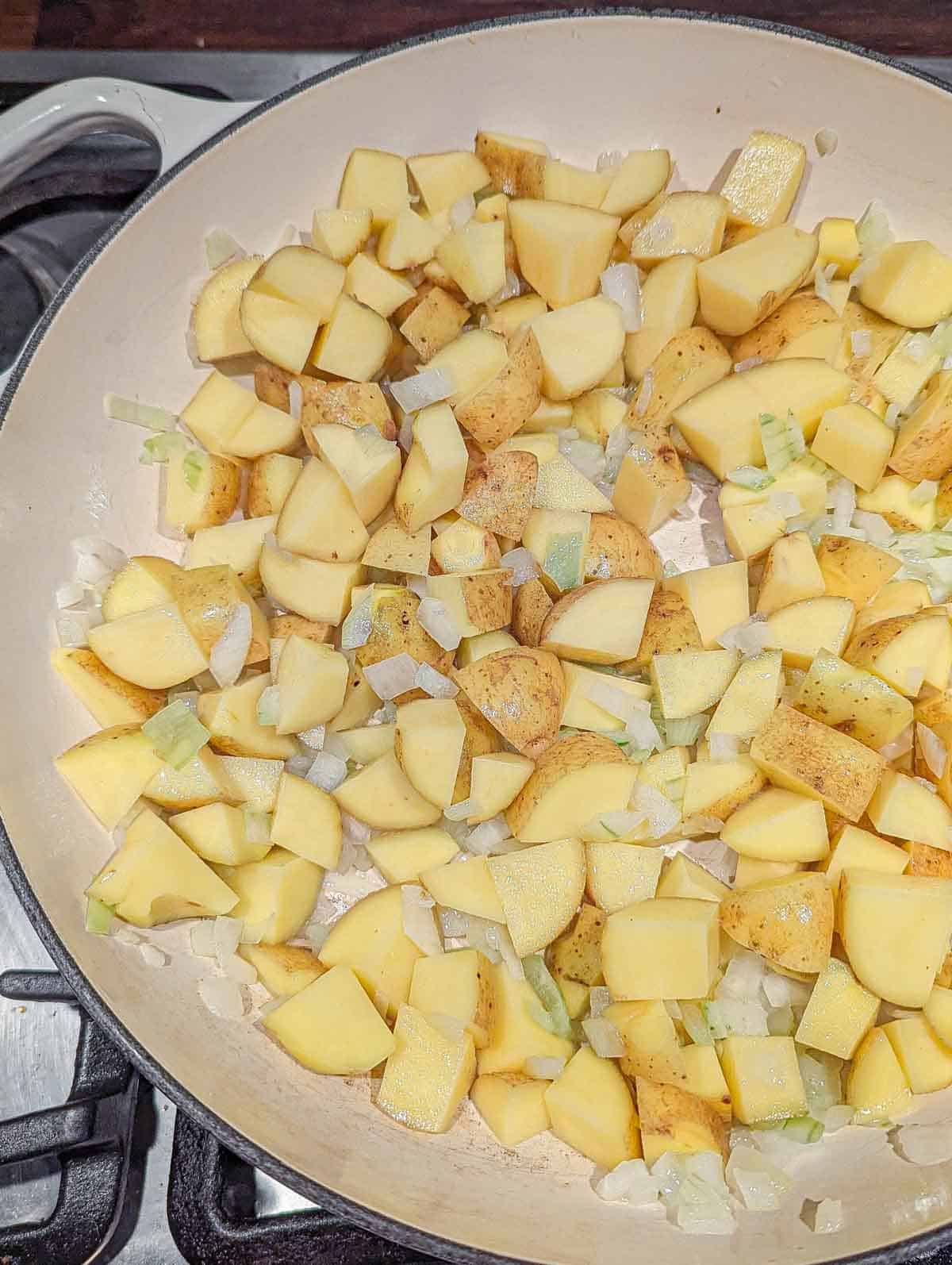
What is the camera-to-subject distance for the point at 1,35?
5.42ft

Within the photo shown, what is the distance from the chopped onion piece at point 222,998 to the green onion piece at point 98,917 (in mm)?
134

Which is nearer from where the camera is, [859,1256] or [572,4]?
[859,1256]

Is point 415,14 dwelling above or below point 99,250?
above

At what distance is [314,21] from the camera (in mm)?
1650

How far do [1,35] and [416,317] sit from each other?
37.7 inches

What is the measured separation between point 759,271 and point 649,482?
347mm

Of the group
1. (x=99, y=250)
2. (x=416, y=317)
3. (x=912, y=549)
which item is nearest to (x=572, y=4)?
(x=416, y=317)

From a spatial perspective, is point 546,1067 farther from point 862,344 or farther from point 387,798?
point 862,344

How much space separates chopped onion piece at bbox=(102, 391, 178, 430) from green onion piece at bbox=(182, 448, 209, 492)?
8 cm

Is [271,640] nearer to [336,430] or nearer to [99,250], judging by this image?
[336,430]

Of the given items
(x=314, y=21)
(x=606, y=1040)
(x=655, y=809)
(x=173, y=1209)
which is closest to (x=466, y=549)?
(x=655, y=809)

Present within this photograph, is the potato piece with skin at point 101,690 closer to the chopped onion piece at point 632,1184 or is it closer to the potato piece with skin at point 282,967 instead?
the potato piece with skin at point 282,967

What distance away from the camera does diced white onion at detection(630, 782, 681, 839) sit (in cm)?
120

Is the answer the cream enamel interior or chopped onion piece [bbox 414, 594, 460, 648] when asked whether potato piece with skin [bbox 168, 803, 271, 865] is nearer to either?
the cream enamel interior
